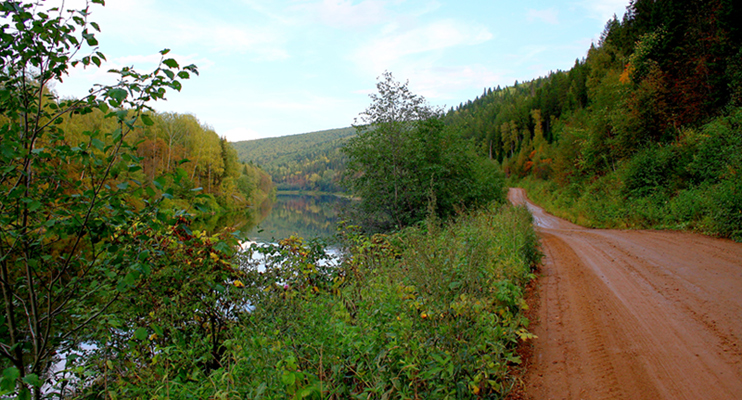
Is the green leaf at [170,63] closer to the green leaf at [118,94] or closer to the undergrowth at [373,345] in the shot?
the green leaf at [118,94]

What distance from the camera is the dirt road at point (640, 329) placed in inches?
138

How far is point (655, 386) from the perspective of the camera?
3.45 m

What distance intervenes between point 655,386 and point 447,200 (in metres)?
8.86

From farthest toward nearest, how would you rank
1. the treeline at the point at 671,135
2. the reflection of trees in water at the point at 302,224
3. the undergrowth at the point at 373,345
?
1. the treeline at the point at 671,135
2. the reflection of trees in water at the point at 302,224
3. the undergrowth at the point at 373,345

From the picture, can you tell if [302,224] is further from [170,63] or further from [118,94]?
[118,94]

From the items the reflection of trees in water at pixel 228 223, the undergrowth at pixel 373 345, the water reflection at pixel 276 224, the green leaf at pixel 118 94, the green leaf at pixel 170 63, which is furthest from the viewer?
the reflection of trees in water at pixel 228 223

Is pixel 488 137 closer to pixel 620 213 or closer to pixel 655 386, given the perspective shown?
pixel 620 213

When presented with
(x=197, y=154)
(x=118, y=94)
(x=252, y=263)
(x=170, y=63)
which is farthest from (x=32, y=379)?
(x=197, y=154)

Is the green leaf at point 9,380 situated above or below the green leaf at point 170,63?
below

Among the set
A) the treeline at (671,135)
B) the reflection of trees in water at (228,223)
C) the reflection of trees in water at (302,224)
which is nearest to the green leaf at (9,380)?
the reflection of trees in water at (302,224)

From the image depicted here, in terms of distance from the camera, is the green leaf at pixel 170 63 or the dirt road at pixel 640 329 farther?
the dirt road at pixel 640 329

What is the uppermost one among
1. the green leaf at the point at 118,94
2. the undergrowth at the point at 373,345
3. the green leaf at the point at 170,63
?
the green leaf at the point at 170,63

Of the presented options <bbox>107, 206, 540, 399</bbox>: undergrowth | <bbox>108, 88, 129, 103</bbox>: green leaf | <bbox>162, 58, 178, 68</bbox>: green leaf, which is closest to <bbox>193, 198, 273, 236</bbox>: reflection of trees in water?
<bbox>107, 206, 540, 399</bbox>: undergrowth

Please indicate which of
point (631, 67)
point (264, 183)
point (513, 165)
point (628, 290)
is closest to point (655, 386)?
point (628, 290)
